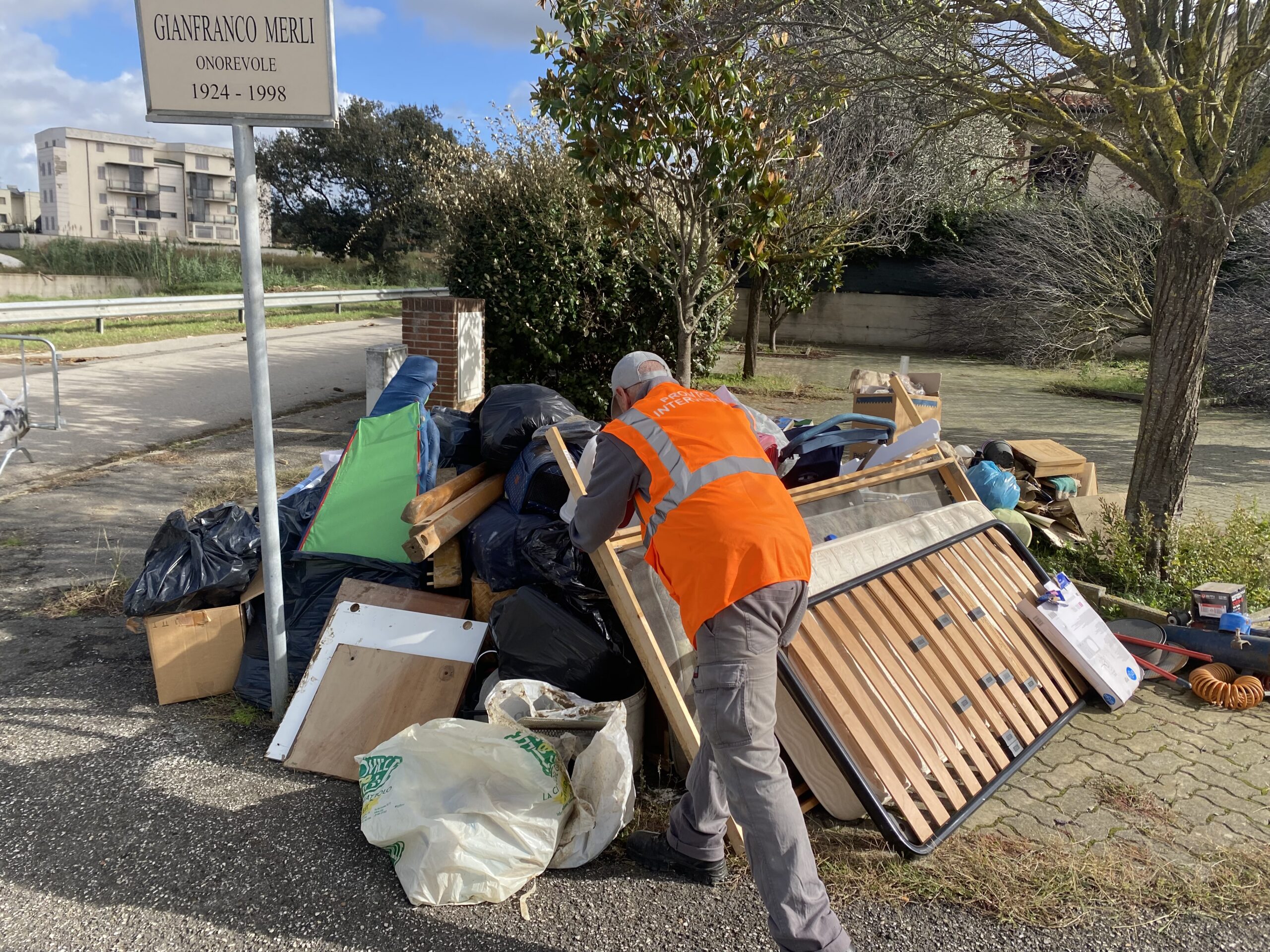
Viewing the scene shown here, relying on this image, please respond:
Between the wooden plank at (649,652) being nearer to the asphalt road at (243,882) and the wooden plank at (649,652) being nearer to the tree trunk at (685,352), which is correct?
the asphalt road at (243,882)

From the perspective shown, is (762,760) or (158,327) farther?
(158,327)

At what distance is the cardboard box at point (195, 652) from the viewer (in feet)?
11.8

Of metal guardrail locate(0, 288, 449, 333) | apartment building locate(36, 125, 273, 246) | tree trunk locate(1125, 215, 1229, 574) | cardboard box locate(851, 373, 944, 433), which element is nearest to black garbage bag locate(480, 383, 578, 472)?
cardboard box locate(851, 373, 944, 433)

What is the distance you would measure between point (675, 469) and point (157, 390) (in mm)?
10054

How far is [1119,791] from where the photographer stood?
3.25 m

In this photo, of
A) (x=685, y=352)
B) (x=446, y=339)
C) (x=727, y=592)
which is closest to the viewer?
(x=727, y=592)

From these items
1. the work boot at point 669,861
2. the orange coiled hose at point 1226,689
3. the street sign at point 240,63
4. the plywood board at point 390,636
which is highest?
the street sign at point 240,63

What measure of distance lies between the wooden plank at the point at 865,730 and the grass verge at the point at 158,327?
13.4 m

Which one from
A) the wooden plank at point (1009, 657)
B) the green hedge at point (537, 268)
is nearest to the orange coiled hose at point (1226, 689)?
the wooden plank at point (1009, 657)

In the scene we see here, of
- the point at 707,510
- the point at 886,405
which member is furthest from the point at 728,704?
the point at 886,405

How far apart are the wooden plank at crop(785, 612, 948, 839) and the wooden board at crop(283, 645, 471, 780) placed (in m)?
1.32

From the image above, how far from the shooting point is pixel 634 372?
285 centimetres

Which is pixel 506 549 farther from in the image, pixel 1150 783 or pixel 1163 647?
pixel 1163 647

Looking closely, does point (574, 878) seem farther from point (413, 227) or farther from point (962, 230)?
point (413, 227)
